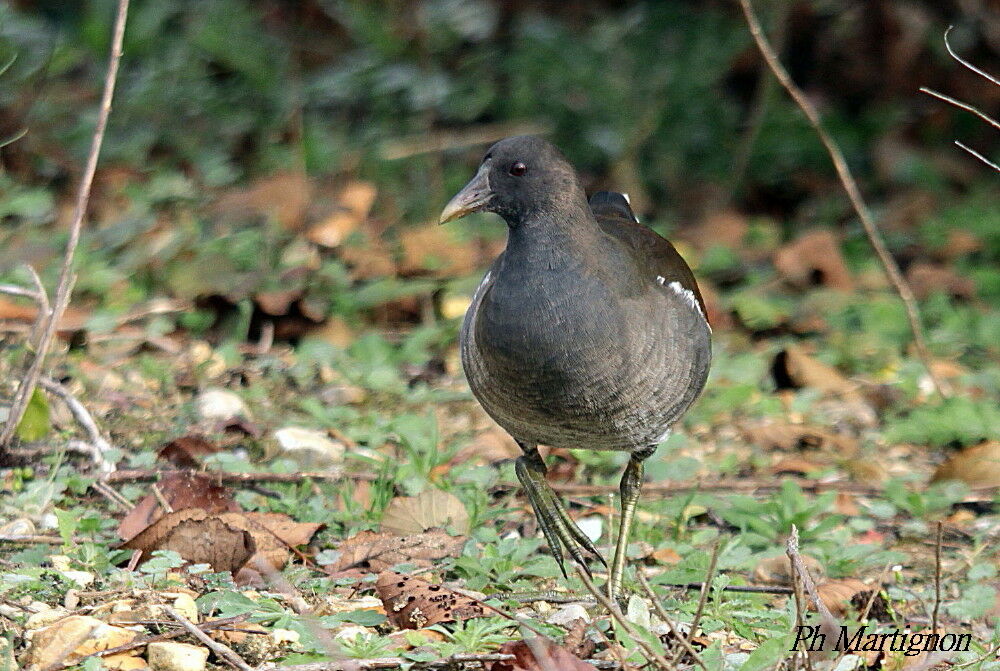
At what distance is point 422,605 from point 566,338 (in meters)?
0.81

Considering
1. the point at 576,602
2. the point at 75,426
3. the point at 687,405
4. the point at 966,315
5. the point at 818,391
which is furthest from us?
the point at 966,315

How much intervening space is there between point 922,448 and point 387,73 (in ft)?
12.5

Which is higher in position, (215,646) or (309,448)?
(215,646)

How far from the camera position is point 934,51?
7602 mm

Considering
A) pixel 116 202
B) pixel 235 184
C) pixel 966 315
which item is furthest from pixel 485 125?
pixel 966 315

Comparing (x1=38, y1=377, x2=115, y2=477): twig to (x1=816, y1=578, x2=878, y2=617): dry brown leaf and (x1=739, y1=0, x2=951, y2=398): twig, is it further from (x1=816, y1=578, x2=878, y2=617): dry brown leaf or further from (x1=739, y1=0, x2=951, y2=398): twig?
(x1=739, y1=0, x2=951, y2=398): twig

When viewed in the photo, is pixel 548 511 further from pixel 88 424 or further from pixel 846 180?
pixel 846 180

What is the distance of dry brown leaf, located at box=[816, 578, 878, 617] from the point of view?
3463 millimetres

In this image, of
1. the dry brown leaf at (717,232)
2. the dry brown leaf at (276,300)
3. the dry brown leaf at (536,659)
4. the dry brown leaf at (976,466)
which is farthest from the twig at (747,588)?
the dry brown leaf at (717,232)

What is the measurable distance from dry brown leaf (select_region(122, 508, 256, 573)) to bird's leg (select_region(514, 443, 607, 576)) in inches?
35.1

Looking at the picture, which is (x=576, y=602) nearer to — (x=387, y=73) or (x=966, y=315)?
(x=966, y=315)

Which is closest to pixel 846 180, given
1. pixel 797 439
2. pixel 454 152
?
pixel 797 439

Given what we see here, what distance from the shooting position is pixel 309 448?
4.36m

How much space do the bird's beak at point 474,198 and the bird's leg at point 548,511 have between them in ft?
2.33
